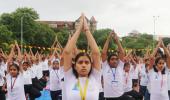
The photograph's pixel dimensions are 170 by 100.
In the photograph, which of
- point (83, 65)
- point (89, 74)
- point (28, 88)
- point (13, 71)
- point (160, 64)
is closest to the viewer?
point (83, 65)

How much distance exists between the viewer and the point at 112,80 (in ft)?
32.9

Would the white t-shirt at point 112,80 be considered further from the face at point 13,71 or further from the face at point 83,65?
the face at point 83,65

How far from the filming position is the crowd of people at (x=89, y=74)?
5.18m

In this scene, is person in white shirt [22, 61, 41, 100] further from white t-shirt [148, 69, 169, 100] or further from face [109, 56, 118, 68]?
white t-shirt [148, 69, 169, 100]

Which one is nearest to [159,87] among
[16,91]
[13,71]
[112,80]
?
[112,80]

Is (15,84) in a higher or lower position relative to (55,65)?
lower

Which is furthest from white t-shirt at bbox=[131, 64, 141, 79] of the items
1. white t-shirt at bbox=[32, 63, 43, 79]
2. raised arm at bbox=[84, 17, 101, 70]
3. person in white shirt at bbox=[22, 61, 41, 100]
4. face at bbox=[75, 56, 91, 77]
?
face at bbox=[75, 56, 91, 77]

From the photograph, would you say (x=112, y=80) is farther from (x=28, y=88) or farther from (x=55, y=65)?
(x=28, y=88)

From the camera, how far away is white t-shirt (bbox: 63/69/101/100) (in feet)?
16.7

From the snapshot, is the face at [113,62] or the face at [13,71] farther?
the face at [113,62]

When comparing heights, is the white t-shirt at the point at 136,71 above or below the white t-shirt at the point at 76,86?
below

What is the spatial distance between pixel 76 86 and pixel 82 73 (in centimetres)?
16

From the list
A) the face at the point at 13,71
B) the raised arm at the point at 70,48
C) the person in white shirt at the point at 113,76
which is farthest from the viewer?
the person in white shirt at the point at 113,76

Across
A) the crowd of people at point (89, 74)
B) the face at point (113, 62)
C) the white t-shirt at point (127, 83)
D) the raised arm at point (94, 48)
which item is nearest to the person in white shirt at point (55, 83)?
the crowd of people at point (89, 74)
